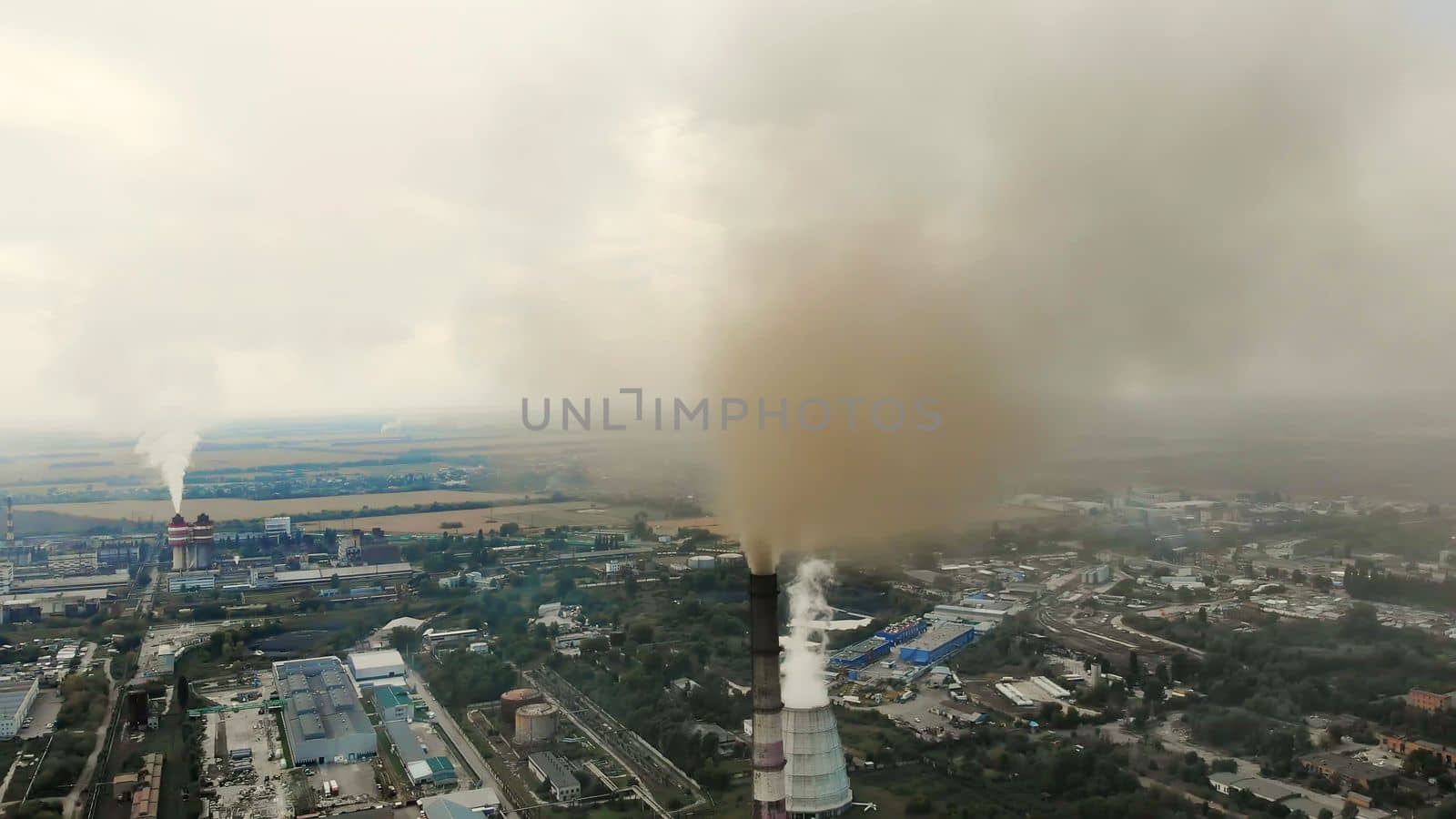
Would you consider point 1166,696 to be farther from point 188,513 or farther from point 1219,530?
point 188,513

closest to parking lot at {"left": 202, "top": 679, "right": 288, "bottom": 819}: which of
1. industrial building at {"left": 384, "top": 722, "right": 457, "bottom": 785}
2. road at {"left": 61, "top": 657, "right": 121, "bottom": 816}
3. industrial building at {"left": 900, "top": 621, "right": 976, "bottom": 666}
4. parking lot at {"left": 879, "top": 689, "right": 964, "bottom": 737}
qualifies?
road at {"left": 61, "top": 657, "right": 121, "bottom": 816}

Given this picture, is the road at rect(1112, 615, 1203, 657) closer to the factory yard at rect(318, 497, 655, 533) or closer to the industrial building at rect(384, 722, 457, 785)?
the factory yard at rect(318, 497, 655, 533)

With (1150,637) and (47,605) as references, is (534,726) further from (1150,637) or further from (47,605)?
(47,605)

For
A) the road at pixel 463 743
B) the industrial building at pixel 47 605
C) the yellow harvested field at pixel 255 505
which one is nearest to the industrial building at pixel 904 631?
the road at pixel 463 743

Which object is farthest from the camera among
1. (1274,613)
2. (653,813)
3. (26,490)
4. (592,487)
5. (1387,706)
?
(26,490)

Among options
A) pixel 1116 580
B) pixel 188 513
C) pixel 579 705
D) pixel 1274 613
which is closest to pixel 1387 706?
pixel 1274 613

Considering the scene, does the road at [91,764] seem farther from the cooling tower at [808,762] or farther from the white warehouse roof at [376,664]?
the cooling tower at [808,762]
